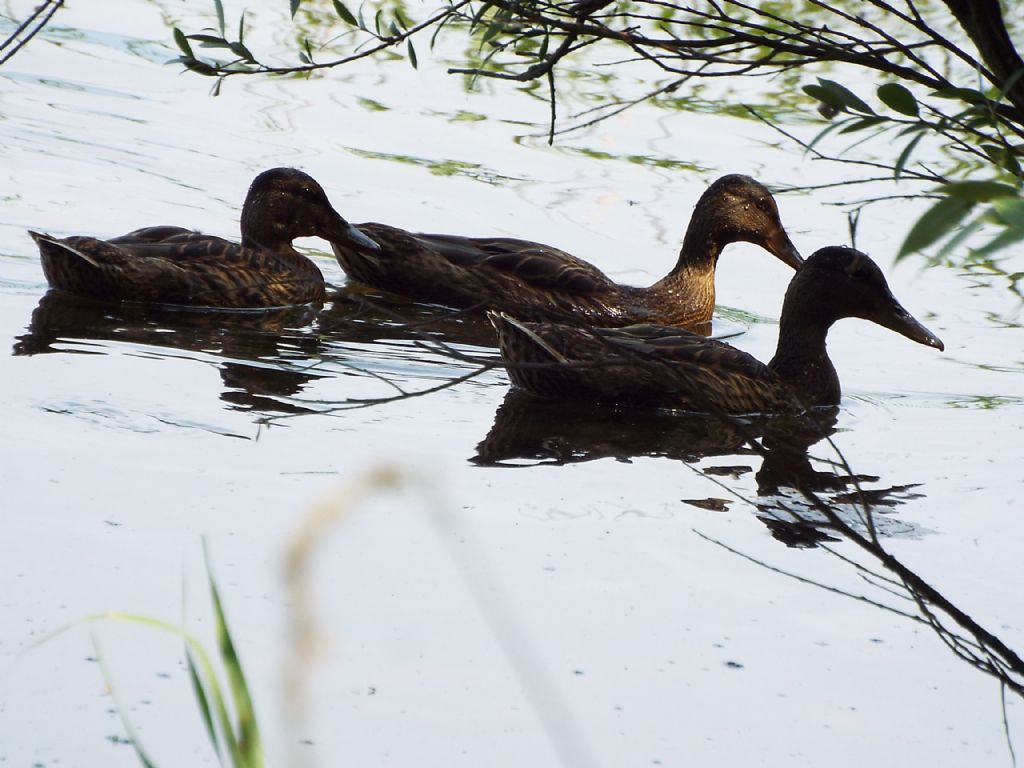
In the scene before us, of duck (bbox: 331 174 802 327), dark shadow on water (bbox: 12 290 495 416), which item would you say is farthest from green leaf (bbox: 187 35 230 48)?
duck (bbox: 331 174 802 327)

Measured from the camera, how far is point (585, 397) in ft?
24.2

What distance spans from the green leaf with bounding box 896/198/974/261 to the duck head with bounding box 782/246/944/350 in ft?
20.7

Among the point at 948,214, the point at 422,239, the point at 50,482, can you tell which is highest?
the point at 948,214

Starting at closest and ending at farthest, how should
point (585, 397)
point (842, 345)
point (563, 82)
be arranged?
point (585, 397)
point (842, 345)
point (563, 82)

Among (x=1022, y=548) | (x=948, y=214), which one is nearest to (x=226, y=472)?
(x=1022, y=548)

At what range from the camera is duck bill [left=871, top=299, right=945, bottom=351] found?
309 inches

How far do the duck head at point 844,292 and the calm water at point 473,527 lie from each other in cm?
35

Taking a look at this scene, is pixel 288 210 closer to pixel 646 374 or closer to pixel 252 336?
pixel 252 336

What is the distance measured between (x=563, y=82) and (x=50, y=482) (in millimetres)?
8746

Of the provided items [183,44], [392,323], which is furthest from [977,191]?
[392,323]

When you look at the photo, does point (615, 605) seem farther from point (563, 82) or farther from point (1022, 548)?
point (563, 82)

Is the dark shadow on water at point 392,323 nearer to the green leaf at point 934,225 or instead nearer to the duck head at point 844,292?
the duck head at point 844,292

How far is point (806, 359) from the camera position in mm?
7863

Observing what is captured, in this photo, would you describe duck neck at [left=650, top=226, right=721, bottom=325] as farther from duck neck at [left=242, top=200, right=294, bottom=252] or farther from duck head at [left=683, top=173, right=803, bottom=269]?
duck neck at [left=242, top=200, right=294, bottom=252]
